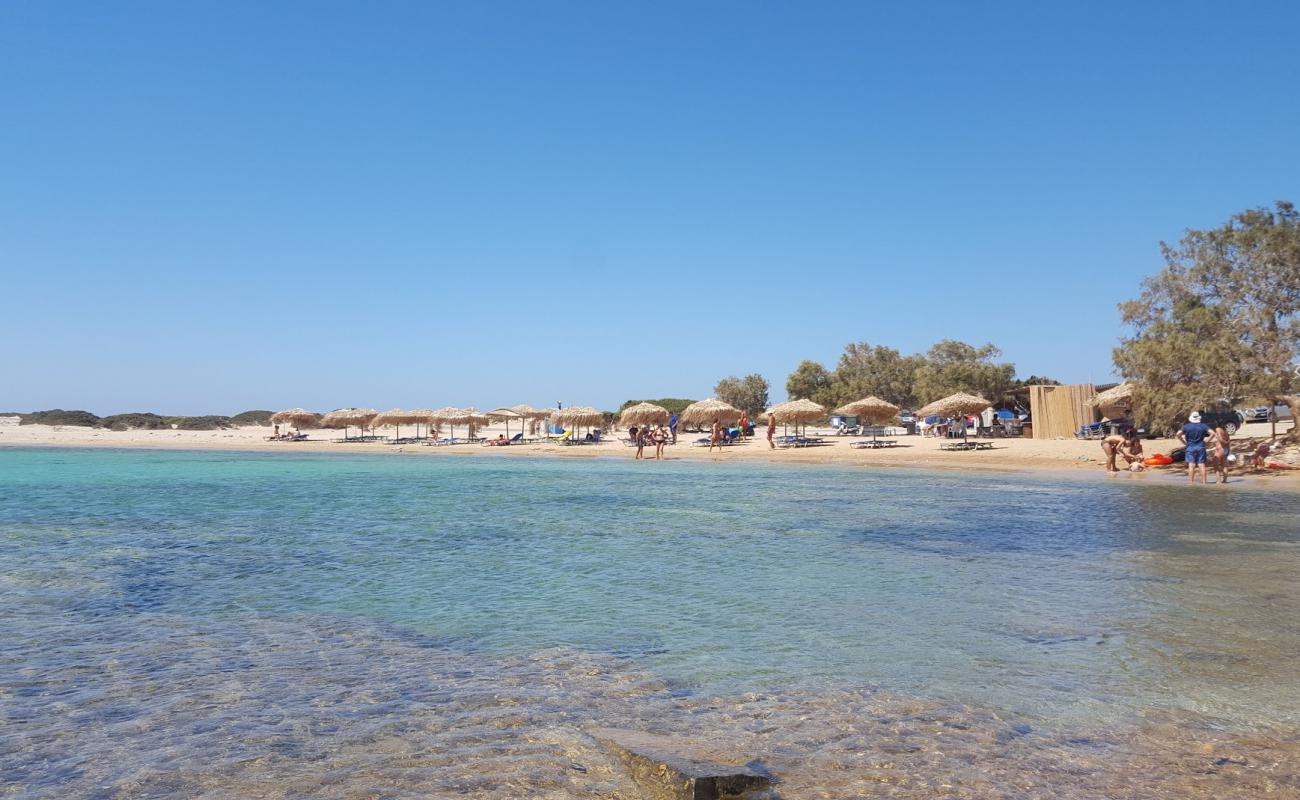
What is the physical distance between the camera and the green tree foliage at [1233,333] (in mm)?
17859

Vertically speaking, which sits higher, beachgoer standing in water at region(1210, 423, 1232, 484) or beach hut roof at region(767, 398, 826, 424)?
beach hut roof at region(767, 398, 826, 424)

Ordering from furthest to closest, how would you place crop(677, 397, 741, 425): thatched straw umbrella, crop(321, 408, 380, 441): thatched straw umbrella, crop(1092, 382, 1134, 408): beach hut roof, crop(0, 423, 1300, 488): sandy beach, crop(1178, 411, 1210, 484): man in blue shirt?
1. crop(321, 408, 380, 441): thatched straw umbrella
2. crop(677, 397, 741, 425): thatched straw umbrella
3. crop(1092, 382, 1134, 408): beach hut roof
4. crop(0, 423, 1300, 488): sandy beach
5. crop(1178, 411, 1210, 484): man in blue shirt

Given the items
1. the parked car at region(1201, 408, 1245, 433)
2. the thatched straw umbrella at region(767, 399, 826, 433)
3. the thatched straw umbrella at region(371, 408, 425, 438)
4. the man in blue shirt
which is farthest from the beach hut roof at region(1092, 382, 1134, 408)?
the thatched straw umbrella at region(371, 408, 425, 438)

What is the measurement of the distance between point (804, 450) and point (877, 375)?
17.9 metres

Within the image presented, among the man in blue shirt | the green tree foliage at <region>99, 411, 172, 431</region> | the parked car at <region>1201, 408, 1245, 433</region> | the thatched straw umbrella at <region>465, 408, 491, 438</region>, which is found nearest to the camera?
the man in blue shirt

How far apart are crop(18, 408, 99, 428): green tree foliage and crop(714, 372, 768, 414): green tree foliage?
51.8m

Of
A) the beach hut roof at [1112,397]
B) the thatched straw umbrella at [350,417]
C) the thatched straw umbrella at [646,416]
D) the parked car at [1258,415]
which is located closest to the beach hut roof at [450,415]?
the thatched straw umbrella at [350,417]

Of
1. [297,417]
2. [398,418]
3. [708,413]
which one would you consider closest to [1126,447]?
[708,413]

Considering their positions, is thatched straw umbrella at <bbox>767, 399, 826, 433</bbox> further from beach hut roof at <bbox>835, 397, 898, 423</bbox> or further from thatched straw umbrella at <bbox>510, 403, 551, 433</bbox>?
thatched straw umbrella at <bbox>510, 403, 551, 433</bbox>

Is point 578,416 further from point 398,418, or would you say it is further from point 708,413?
point 398,418

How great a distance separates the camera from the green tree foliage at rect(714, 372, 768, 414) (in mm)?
52656

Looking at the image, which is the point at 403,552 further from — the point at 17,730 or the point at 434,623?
the point at 17,730

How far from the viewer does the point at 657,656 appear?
5.29m

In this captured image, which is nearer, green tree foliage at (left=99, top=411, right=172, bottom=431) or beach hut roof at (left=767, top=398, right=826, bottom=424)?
beach hut roof at (left=767, top=398, right=826, bottom=424)
